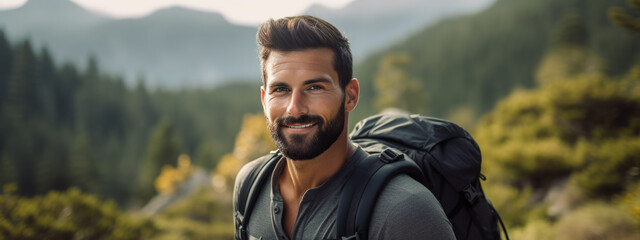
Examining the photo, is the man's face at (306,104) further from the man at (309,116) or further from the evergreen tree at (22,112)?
the evergreen tree at (22,112)

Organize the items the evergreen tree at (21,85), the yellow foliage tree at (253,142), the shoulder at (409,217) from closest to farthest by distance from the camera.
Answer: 1. the shoulder at (409,217)
2. the yellow foliage tree at (253,142)
3. the evergreen tree at (21,85)

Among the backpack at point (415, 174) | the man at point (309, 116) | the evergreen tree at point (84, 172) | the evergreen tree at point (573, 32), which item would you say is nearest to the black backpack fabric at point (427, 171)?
the backpack at point (415, 174)

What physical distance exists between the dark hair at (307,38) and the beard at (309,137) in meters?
0.22

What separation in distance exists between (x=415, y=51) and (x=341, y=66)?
120588 millimetres

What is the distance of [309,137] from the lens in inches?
67.9

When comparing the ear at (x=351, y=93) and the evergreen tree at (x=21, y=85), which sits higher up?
the evergreen tree at (x=21, y=85)

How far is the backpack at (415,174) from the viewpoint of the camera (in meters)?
1.51

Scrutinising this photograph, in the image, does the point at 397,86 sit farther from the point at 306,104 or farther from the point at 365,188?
the point at 365,188

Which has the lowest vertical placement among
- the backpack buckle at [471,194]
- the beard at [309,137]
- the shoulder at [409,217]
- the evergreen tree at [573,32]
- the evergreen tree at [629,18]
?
the backpack buckle at [471,194]

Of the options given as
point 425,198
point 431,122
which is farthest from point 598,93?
point 425,198

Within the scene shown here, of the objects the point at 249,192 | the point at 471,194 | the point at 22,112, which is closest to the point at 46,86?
the point at 22,112

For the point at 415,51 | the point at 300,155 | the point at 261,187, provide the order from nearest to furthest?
the point at 300,155 < the point at 261,187 < the point at 415,51

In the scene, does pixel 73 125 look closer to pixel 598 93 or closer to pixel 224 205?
pixel 224 205

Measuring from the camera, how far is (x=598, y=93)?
10.7 metres
